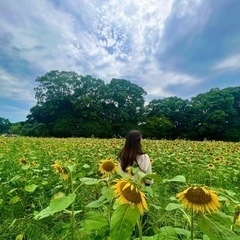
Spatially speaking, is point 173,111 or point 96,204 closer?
point 96,204

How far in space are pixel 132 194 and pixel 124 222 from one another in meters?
0.11

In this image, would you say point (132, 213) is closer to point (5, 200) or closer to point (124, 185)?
point (124, 185)

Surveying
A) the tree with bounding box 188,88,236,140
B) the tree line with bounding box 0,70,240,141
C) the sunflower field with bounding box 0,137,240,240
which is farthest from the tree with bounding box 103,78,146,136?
the sunflower field with bounding box 0,137,240,240

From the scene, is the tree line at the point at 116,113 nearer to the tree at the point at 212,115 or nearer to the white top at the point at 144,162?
the tree at the point at 212,115

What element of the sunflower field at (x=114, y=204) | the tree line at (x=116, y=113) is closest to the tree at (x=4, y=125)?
the tree line at (x=116, y=113)

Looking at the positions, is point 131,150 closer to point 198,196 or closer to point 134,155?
point 134,155

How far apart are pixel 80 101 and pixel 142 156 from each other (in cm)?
3189

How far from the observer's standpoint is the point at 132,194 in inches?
41.7

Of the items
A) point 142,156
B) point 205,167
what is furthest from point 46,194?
point 205,167

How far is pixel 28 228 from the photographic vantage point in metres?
2.93

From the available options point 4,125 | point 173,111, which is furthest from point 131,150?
point 4,125

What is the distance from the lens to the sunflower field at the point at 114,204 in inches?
41.4

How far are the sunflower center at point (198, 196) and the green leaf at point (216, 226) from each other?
0.07 meters

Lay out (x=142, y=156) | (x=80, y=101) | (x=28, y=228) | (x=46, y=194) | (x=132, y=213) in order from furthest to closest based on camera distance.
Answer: (x=80, y=101)
(x=46, y=194)
(x=142, y=156)
(x=28, y=228)
(x=132, y=213)
